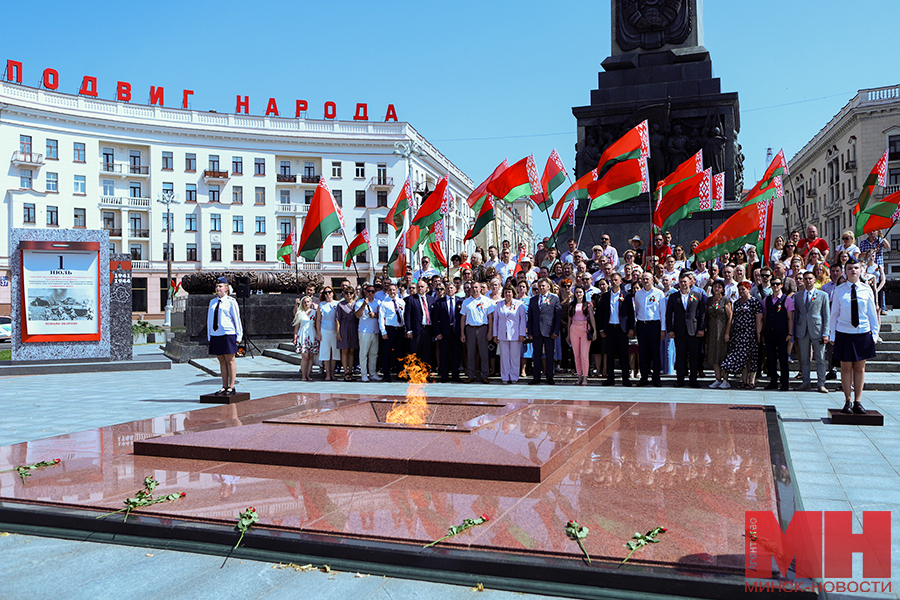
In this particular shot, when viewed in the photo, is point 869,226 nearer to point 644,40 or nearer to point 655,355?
point 655,355

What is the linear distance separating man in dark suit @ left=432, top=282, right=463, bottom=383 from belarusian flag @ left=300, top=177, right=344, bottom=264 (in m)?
2.89

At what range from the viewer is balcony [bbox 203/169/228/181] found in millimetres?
54244

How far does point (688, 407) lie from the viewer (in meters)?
8.47

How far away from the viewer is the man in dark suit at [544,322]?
12016mm

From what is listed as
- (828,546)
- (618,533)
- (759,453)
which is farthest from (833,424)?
(618,533)

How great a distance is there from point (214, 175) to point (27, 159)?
12497 mm

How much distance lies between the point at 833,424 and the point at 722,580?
5317 millimetres

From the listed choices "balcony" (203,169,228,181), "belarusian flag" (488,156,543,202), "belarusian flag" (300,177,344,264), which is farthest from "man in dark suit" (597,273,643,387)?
"balcony" (203,169,228,181)

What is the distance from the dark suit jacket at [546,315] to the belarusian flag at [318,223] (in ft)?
15.5

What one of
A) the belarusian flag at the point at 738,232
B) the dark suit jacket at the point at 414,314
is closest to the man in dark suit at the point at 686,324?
the belarusian flag at the point at 738,232

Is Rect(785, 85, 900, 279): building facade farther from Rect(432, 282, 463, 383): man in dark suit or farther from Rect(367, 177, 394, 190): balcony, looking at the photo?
Rect(432, 282, 463, 383): man in dark suit

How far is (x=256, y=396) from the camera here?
1123cm

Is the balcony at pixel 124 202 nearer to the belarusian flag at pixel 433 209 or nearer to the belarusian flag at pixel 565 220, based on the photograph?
the belarusian flag at pixel 433 209

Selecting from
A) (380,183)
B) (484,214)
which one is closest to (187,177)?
(380,183)
